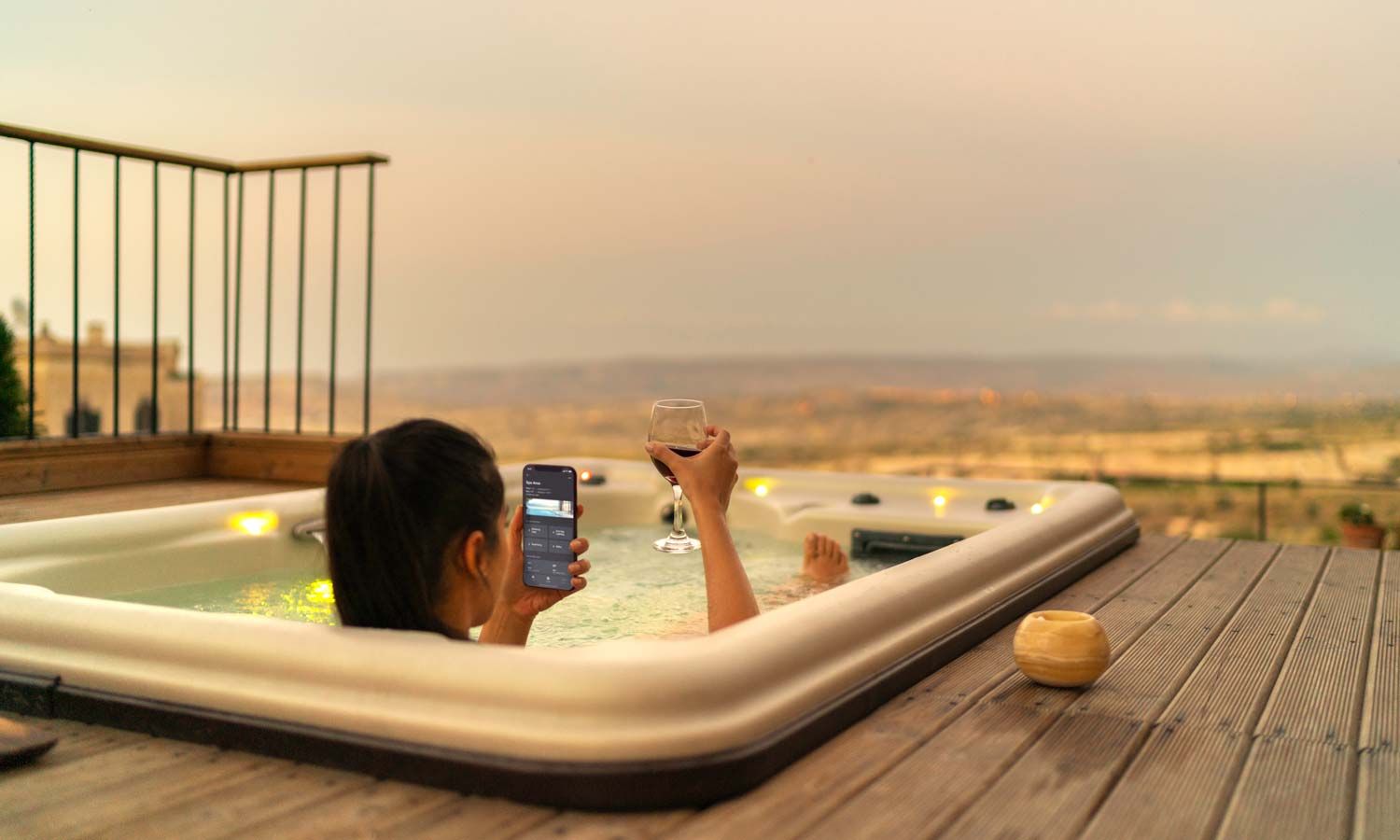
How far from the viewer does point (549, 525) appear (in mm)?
1555

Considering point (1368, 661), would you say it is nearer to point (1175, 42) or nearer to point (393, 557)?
point (393, 557)

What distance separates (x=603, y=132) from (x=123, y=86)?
9.90ft

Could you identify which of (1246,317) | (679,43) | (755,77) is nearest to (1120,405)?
(1246,317)

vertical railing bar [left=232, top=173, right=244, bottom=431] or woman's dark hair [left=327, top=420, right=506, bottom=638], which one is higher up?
vertical railing bar [left=232, top=173, right=244, bottom=431]

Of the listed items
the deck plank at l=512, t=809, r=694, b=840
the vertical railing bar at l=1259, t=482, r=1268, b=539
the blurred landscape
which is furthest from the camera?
the blurred landscape

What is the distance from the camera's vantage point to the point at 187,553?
2369mm

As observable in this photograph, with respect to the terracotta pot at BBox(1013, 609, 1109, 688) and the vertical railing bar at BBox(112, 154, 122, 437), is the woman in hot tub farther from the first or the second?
the vertical railing bar at BBox(112, 154, 122, 437)

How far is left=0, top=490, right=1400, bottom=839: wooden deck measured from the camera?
107 centimetres

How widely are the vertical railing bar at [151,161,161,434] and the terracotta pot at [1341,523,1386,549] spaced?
4.40 metres

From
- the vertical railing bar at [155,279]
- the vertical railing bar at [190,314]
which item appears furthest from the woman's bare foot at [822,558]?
the vertical railing bar at [190,314]

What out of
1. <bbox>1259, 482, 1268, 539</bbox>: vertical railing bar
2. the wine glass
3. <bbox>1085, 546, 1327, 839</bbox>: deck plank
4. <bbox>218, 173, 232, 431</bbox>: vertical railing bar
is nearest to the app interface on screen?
the wine glass

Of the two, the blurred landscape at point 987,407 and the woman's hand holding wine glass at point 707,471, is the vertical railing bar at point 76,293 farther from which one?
the blurred landscape at point 987,407

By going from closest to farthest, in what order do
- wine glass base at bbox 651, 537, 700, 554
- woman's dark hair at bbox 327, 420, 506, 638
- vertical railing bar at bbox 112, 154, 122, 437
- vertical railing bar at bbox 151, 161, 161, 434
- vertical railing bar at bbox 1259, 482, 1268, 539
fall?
woman's dark hair at bbox 327, 420, 506, 638, wine glass base at bbox 651, 537, 700, 554, vertical railing bar at bbox 112, 154, 122, 437, vertical railing bar at bbox 151, 161, 161, 434, vertical railing bar at bbox 1259, 482, 1268, 539

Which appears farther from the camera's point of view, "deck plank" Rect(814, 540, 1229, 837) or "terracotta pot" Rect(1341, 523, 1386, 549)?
"terracotta pot" Rect(1341, 523, 1386, 549)
